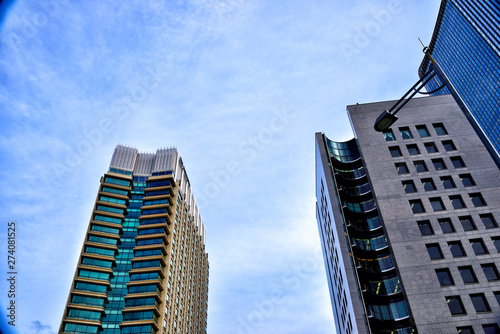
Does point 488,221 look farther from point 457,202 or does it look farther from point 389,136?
point 389,136

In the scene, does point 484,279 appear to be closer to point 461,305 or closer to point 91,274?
point 461,305

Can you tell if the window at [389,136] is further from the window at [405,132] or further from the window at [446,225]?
the window at [446,225]

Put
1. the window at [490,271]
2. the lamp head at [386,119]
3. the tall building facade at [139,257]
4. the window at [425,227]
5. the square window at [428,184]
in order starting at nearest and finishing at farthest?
the lamp head at [386,119] < the window at [490,271] < the window at [425,227] < the square window at [428,184] < the tall building facade at [139,257]

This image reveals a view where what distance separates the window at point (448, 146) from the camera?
59.9 metres

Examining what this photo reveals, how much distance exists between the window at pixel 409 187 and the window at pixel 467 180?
24.1ft

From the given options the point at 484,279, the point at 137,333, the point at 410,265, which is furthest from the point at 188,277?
the point at 484,279

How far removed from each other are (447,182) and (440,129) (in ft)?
38.7

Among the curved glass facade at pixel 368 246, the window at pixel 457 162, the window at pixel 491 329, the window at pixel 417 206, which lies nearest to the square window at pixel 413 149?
the window at pixel 457 162

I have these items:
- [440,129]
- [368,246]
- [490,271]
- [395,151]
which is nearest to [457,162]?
[440,129]

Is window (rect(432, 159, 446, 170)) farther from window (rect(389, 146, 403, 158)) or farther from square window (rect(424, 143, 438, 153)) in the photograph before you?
window (rect(389, 146, 403, 158))

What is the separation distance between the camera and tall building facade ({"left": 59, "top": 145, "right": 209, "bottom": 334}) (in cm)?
7781

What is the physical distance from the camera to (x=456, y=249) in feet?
162

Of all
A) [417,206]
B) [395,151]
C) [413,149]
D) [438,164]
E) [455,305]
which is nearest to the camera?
[455,305]

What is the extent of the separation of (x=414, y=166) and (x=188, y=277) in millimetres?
67082
